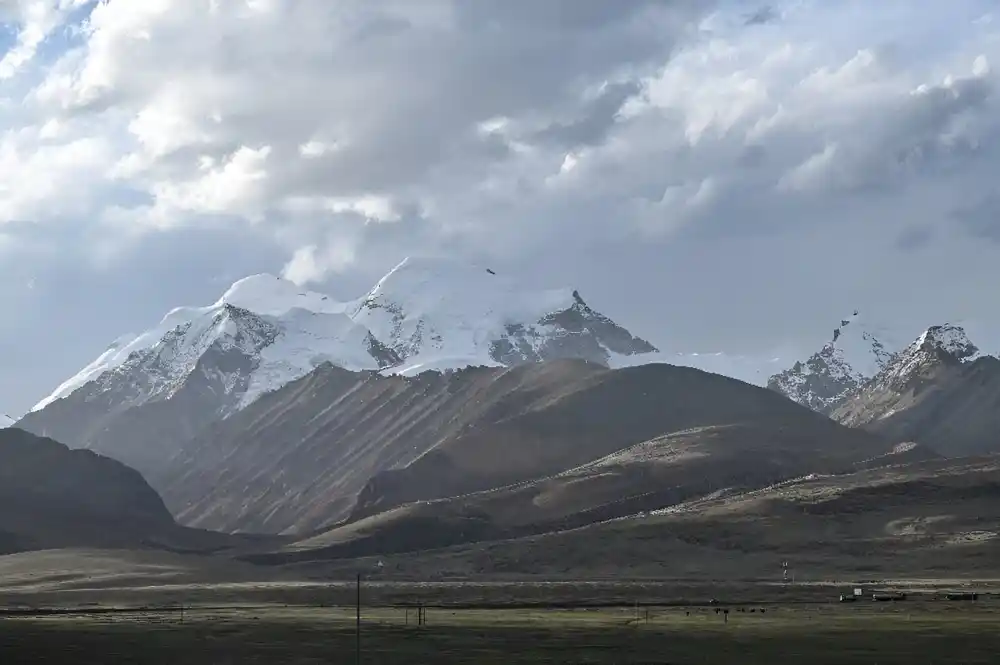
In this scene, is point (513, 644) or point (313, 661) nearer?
point (313, 661)

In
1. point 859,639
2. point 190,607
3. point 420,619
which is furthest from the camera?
point 190,607

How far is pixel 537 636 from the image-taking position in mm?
113688

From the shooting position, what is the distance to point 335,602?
176 meters

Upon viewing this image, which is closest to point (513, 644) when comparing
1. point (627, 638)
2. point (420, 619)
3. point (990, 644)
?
point (627, 638)

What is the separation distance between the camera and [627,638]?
11100 cm

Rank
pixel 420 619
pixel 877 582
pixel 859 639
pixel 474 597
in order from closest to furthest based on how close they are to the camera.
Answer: pixel 859 639
pixel 420 619
pixel 474 597
pixel 877 582

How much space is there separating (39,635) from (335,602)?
191 ft

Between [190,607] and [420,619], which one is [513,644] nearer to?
[420,619]

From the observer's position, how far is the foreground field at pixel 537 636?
3930 inches

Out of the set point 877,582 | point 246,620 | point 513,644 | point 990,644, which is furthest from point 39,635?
point 877,582

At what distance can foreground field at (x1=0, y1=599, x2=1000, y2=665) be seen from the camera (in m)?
99.8

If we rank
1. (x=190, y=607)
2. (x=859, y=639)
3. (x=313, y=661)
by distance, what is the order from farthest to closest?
(x=190, y=607), (x=859, y=639), (x=313, y=661)

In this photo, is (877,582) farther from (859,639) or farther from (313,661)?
(313,661)

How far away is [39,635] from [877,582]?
119777mm
